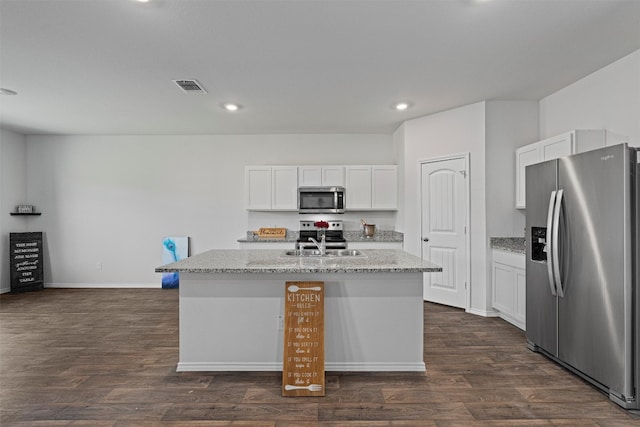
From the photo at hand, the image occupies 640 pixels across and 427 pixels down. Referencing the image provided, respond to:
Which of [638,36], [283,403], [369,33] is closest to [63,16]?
[369,33]

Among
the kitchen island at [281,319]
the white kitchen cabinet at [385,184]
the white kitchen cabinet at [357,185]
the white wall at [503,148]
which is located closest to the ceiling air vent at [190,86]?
the kitchen island at [281,319]

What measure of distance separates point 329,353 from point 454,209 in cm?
280

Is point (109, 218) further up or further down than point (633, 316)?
further up

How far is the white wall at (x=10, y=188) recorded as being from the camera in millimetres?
5785

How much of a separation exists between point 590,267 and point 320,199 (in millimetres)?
3684

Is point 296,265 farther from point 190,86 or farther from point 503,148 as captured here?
point 503,148

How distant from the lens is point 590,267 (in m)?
2.57

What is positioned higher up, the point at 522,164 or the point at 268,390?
the point at 522,164

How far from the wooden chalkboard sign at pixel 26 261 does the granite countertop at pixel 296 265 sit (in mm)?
4602

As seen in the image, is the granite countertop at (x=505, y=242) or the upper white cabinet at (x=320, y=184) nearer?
the granite countertop at (x=505, y=242)

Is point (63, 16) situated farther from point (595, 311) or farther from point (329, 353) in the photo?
point (595, 311)

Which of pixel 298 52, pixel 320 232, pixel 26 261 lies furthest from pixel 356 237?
pixel 26 261

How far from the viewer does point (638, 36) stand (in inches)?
111

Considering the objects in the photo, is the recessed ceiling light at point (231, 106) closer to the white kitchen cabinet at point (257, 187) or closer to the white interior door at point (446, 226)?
the white kitchen cabinet at point (257, 187)
